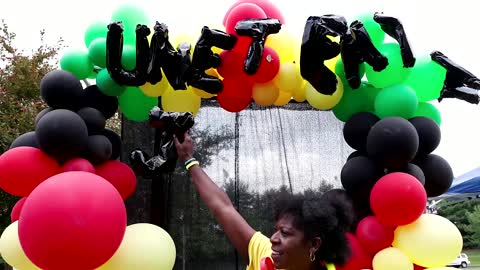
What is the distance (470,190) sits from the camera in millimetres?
8070

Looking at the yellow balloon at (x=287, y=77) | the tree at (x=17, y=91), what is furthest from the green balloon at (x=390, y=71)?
the tree at (x=17, y=91)

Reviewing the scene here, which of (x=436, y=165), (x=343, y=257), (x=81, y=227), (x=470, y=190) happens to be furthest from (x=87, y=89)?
(x=470, y=190)

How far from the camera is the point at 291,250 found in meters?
2.16

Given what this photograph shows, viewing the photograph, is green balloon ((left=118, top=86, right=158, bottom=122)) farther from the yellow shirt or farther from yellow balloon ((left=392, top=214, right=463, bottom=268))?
yellow balloon ((left=392, top=214, right=463, bottom=268))

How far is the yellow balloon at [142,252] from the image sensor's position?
263 centimetres

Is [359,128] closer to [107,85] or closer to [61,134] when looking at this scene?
[107,85]

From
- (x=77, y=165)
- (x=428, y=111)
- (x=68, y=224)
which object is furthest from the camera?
(x=428, y=111)

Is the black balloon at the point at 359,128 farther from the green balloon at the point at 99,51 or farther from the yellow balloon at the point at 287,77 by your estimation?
the green balloon at the point at 99,51

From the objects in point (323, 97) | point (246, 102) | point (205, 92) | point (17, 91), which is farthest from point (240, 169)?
point (17, 91)

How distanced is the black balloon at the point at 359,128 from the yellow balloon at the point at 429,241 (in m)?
0.55

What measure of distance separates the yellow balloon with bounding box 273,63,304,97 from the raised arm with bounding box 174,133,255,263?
651mm

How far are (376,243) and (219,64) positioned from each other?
1299 mm

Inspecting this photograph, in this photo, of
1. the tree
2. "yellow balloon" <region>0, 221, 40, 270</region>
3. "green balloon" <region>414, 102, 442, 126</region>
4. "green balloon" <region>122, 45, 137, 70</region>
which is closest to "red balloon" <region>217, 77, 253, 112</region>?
"green balloon" <region>122, 45, 137, 70</region>

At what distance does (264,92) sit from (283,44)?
31 centimetres
